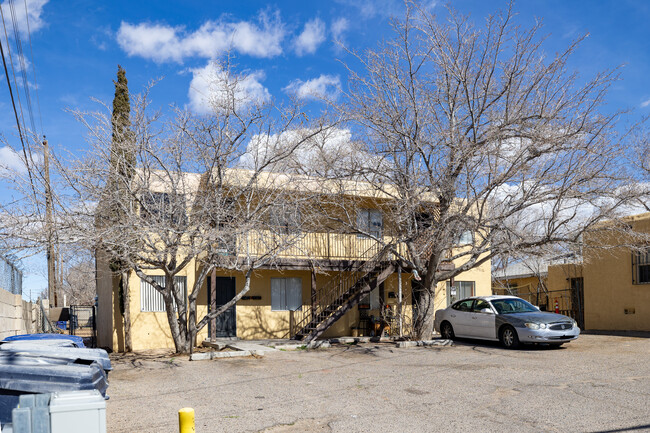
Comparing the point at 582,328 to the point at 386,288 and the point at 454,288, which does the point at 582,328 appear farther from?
the point at 386,288

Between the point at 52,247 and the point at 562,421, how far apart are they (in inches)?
461

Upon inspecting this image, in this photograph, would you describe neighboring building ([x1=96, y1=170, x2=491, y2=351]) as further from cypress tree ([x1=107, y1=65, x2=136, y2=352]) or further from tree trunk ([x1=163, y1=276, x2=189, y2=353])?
cypress tree ([x1=107, y1=65, x2=136, y2=352])

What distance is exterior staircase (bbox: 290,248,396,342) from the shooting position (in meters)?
19.2

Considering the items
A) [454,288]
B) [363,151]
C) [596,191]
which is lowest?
[454,288]

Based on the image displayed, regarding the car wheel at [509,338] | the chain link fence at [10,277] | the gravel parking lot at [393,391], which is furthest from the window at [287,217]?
the chain link fence at [10,277]

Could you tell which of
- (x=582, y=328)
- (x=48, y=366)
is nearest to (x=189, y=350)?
(x=48, y=366)

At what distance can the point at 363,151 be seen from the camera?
1691 cm

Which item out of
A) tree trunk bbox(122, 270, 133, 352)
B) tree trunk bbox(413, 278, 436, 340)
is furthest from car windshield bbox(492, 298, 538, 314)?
tree trunk bbox(122, 270, 133, 352)

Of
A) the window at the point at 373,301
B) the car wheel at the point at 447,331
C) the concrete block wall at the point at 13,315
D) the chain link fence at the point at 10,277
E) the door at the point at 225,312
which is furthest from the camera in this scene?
the window at the point at 373,301

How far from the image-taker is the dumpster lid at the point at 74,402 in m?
3.75

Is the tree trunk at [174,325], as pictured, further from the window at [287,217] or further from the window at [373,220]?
the window at [373,220]

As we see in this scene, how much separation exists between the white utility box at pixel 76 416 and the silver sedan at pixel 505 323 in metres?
13.9

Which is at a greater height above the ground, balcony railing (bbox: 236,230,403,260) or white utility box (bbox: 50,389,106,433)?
balcony railing (bbox: 236,230,403,260)

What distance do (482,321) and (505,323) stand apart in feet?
3.27
